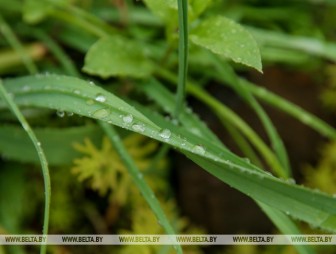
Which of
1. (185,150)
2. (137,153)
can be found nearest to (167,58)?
(137,153)

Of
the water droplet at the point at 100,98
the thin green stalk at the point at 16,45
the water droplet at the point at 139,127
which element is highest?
the thin green stalk at the point at 16,45

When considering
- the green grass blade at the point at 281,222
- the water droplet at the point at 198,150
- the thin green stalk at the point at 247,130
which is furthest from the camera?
the thin green stalk at the point at 247,130

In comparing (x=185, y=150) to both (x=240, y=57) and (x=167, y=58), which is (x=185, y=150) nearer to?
(x=240, y=57)

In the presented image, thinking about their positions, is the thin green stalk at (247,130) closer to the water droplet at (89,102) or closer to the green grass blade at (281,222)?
the green grass blade at (281,222)

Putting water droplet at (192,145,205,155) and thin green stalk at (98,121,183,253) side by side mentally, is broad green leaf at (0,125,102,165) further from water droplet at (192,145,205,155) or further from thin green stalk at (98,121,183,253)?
water droplet at (192,145,205,155)

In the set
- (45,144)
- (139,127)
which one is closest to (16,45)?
(45,144)

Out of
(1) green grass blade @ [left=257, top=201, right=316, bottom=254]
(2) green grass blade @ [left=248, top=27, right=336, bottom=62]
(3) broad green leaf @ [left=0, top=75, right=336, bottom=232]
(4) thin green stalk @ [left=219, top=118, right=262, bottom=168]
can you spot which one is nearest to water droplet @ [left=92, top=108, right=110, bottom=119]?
(3) broad green leaf @ [left=0, top=75, right=336, bottom=232]

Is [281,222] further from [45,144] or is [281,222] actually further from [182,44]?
[45,144]

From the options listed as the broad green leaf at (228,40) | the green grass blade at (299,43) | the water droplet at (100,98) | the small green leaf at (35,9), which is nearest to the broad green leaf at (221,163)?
the water droplet at (100,98)
